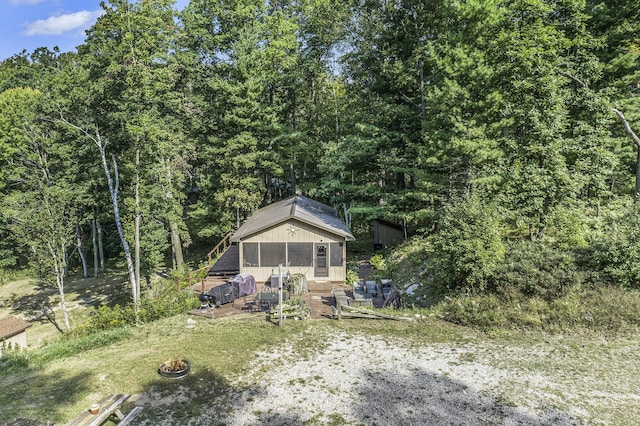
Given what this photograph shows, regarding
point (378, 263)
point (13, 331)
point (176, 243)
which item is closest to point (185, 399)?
point (378, 263)

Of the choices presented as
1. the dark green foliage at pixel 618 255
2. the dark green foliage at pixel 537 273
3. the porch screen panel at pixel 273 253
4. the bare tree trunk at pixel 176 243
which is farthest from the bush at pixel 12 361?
the dark green foliage at pixel 618 255

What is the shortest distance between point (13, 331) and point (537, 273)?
21.9 metres

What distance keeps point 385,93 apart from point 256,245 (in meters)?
12.5

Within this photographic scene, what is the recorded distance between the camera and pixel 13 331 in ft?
56.5

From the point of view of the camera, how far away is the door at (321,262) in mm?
18047

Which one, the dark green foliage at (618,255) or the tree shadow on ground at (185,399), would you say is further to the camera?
the dark green foliage at (618,255)

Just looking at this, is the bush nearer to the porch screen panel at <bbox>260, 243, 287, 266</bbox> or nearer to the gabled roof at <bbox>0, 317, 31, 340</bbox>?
the gabled roof at <bbox>0, 317, 31, 340</bbox>

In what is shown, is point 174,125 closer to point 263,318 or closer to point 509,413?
point 263,318

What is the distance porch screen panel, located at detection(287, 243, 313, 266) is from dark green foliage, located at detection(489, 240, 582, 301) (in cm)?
836

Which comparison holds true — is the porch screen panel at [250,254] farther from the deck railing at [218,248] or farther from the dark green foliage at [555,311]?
the dark green foliage at [555,311]

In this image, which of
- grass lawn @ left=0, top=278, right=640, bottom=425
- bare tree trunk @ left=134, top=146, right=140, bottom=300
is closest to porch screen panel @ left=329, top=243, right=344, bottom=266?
grass lawn @ left=0, top=278, right=640, bottom=425

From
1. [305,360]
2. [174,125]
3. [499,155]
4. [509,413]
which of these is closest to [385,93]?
[499,155]

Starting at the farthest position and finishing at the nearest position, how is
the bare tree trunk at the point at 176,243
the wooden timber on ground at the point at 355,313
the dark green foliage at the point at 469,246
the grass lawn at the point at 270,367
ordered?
the bare tree trunk at the point at 176,243 < the wooden timber on ground at the point at 355,313 < the dark green foliage at the point at 469,246 < the grass lawn at the point at 270,367

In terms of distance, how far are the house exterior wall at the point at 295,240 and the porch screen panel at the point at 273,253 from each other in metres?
0.15
